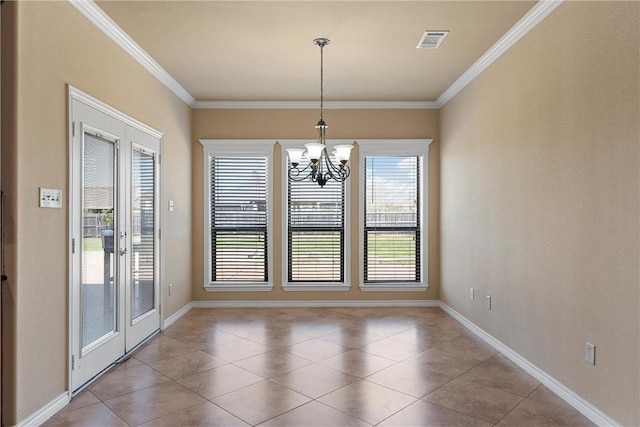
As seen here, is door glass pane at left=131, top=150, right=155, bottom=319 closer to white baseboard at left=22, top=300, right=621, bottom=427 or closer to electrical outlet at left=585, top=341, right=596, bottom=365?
white baseboard at left=22, top=300, right=621, bottom=427

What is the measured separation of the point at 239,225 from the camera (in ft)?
20.3

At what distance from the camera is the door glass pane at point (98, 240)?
3324 millimetres

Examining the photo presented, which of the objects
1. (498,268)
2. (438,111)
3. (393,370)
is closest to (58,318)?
(393,370)

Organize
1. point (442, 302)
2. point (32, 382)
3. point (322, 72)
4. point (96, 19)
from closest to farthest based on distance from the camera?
point (32, 382) < point (96, 19) < point (322, 72) < point (442, 302)

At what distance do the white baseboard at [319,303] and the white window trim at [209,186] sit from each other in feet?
0.62

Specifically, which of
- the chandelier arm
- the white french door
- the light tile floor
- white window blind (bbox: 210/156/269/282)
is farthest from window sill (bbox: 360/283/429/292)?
the white french door

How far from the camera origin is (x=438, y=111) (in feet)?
20.3

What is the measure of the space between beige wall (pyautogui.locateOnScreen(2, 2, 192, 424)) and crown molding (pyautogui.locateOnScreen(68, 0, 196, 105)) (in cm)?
7

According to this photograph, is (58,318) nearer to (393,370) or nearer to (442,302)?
(393,370)

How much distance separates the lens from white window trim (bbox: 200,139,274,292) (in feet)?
20.0

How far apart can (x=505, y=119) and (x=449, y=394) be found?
2.51m

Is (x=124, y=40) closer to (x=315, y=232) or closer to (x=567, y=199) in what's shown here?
(x=315, y=232)

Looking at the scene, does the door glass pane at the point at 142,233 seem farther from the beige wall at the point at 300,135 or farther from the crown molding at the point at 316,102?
the beige wall at the point at 300,135

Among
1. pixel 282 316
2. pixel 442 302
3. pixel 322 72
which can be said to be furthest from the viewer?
pixel 442 302
